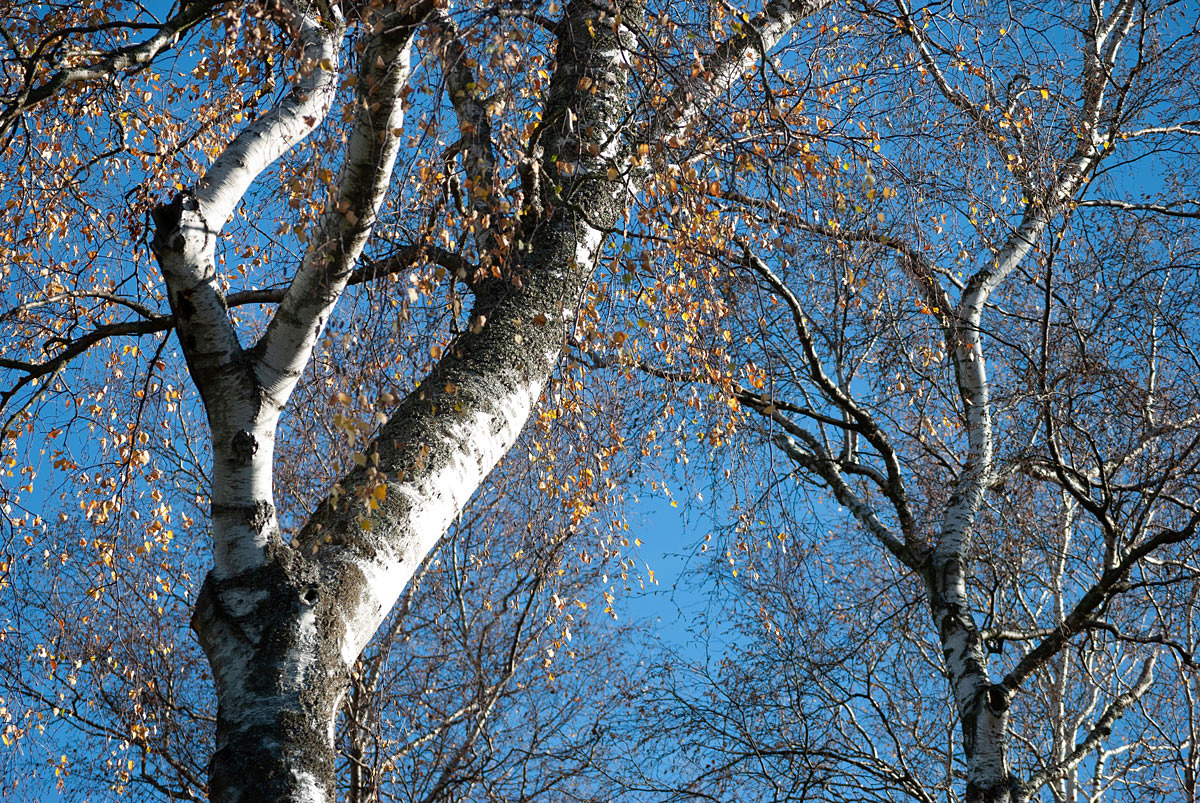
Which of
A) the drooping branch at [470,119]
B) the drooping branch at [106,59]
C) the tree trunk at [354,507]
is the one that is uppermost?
the drooping branch at [106,59]


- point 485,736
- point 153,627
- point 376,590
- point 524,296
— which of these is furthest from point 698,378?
point 153,627

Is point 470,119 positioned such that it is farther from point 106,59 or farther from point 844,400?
point 844,400

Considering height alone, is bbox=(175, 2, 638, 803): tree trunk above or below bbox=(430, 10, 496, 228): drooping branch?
below

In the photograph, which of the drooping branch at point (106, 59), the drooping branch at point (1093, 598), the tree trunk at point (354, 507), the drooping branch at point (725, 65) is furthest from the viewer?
the drooping branch at point (1093, 598)

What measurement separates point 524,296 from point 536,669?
5.67 m

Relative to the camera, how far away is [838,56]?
6.92 m

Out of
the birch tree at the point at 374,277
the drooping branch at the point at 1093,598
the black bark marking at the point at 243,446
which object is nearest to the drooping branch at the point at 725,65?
the birch tree at the point at 374,277

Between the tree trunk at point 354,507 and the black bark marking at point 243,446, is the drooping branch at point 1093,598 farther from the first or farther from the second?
the black bark marking at point 243,446

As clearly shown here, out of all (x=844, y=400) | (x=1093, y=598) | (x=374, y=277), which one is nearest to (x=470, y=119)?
(x=374, y=277)

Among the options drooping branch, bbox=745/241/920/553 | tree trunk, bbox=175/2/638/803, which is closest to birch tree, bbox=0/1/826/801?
tree trunk, bbox=175/2/638/803

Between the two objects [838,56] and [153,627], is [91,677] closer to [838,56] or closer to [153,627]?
[153,627]

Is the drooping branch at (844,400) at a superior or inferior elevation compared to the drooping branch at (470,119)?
superior

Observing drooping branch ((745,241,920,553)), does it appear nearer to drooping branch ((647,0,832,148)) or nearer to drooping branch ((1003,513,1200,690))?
drooping branch ((1003,513,1200,690))

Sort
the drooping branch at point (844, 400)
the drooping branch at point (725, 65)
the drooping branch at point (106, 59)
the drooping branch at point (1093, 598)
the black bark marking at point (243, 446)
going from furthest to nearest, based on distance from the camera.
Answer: the drooping branch at point (844, 400) → the drooping branch at point (1093, 598) → the drooping branch at point (106, 59) → the drooping branch at point (725, 65) → the black bark marking at point (243, 446)
